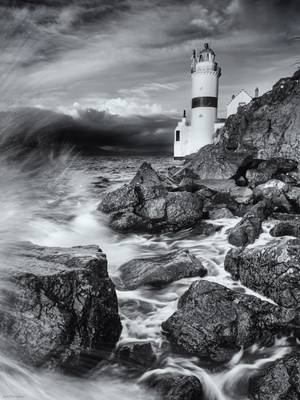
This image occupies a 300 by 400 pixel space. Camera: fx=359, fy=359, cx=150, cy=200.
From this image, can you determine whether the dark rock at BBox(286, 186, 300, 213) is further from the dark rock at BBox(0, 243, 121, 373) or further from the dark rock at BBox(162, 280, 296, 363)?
the dark rock at BBox(0, 243, 121, 373)

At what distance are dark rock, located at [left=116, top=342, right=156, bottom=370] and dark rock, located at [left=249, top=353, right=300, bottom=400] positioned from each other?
4.09ft

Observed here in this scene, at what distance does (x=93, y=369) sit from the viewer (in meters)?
4.18

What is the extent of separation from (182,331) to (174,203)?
17.1 feet

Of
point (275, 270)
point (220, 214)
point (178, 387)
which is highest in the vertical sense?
point (220, 214)

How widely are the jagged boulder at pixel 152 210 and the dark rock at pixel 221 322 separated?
175 inches

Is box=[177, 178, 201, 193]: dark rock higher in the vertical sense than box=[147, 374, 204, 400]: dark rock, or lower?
→ higher

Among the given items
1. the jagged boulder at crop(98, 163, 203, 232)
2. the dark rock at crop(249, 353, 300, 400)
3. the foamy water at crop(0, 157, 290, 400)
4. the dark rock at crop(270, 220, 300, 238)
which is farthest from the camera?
the jagged boulder at crop(98, 163, 203, 232)

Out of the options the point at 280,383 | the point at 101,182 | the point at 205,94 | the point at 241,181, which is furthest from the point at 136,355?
the point at 205,94

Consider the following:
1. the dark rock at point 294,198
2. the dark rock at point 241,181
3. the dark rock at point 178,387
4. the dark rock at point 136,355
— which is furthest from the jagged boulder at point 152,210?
the dark rock at point 178,387

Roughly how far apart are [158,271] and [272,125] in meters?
12.8

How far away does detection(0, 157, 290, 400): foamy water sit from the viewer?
3801 mm

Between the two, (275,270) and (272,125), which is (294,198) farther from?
(272,125)

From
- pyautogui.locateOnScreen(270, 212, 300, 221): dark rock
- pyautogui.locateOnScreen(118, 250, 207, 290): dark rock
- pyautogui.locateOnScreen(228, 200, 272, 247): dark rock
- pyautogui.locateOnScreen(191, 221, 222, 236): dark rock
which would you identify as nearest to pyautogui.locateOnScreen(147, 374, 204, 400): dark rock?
pyautogui.locateOnScreen(118, 250, 207, 290): dark rock

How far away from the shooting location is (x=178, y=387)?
3.88 metres
